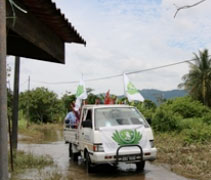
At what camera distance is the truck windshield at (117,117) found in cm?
983

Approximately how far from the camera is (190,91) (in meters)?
44.4

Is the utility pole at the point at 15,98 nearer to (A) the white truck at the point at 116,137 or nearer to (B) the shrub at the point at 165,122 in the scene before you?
(A) the white truck at the point at 116,137

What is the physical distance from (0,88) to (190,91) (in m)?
42.5

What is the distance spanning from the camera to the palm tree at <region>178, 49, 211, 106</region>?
42906 mm

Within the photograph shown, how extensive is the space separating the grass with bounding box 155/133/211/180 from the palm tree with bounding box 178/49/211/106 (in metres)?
28.4

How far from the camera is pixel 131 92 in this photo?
1582cm

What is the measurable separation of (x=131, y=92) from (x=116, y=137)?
676 centimetres

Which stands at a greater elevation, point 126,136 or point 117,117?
point 117,117

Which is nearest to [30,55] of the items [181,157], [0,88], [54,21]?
[54,21]

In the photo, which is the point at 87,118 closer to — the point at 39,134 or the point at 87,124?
the point at 87,124

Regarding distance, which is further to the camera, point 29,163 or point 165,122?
point 165,122

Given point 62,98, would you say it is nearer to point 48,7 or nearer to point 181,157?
point 181,157

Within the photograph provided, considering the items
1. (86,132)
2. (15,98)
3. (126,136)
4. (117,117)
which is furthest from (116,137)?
(15,98)

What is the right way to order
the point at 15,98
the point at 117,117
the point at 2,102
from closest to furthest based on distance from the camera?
the point at 2,102 → the point at 117,117 → the point at 15,98
